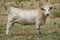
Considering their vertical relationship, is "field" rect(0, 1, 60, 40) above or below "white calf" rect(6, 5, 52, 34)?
below

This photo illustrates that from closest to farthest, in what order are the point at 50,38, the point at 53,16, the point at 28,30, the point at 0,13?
1. the point at 50,38
2. the point at 28,30
3. the point at 53,16
4. the point at 0,13

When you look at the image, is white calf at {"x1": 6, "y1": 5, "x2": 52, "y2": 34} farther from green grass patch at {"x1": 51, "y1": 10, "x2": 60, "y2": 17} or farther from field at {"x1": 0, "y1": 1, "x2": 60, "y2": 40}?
green grass patch at {"x1": 51, "y1": 10, "x2": 60, "y2": 17}

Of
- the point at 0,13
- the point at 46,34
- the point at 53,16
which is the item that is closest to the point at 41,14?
the point at 46,34

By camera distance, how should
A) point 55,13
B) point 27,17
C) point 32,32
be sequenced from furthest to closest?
point 55,13 < point 32,32 < point 27,17

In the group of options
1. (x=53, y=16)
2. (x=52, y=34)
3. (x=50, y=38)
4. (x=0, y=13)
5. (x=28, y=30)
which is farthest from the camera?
(x=0, y=13)

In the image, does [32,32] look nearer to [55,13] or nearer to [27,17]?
[27,17]

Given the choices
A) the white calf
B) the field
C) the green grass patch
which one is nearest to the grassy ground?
the field

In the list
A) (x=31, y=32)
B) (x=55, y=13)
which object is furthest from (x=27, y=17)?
(x=55, y=13)

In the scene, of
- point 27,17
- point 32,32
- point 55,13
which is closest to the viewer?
point 27,17

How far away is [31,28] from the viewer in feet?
35.0

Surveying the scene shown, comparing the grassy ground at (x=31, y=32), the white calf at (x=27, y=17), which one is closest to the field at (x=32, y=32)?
the grassy ground at (x=31, y=32)

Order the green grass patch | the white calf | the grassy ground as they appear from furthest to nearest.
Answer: the green grass patch → the white calf → the grassy ground

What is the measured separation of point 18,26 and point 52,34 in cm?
188

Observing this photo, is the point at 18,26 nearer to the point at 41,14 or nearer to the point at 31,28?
the point at 31,28
